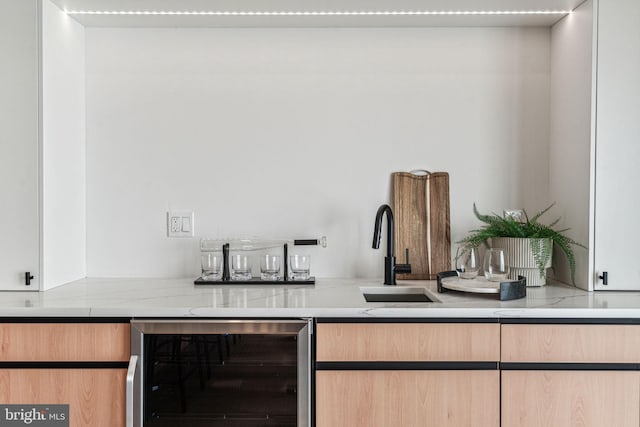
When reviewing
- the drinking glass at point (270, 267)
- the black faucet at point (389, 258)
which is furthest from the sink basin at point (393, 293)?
the drinking glass at point (270, 267)

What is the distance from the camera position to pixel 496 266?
1.94m

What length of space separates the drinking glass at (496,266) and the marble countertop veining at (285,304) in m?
0.11

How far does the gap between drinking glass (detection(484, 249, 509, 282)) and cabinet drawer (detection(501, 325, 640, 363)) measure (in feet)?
1.00

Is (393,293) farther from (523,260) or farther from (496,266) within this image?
(523,260)

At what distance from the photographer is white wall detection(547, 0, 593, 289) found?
2.03 meters

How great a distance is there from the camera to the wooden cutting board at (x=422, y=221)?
2.35 meters

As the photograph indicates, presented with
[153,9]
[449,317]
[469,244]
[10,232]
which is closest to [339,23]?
[153,9]

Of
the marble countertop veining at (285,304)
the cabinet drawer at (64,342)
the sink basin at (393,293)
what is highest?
the marble countertop veining at (285,304)

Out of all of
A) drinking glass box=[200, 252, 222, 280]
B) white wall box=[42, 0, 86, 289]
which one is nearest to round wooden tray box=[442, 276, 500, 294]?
drinking glass box=[200, 252, 222, 280]

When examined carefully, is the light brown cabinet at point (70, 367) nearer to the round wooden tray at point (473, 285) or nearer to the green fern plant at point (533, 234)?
the round wooden tray at point (473, 285)

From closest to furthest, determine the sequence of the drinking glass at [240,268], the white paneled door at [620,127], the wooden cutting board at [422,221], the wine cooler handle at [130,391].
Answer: the wine cooler handle at [130,391] → the white paneled door at [620,127] → the drinking glass at [240,268] → the wooden cutting board at [422,221]

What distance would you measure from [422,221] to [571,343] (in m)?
0.87

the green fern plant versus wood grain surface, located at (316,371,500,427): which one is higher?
the green fern plant

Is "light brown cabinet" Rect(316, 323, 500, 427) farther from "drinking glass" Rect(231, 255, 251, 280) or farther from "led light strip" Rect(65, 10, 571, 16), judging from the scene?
"led light strip" Rect(65, 10, 571, 16)
